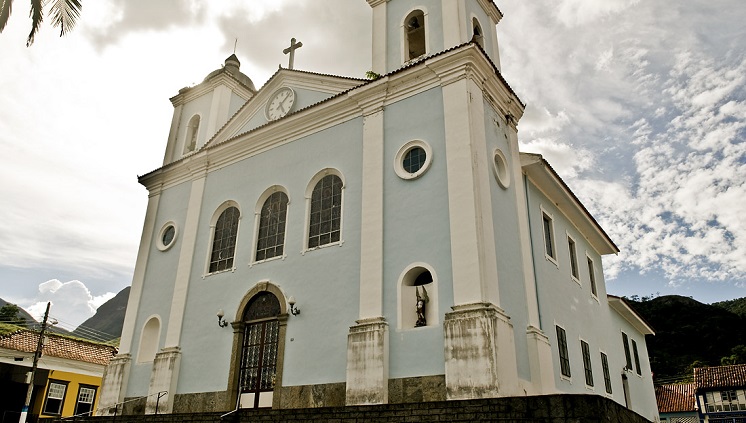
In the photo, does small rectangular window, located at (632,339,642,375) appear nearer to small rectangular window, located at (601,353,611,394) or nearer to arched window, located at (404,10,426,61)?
small rectangular window, located at (601,353,611,394)

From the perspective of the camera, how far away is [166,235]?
16.9 m

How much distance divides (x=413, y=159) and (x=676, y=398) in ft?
128

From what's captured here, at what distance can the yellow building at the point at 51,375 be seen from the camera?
2091 centimetres

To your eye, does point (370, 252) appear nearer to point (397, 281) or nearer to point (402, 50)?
point (397, 281)

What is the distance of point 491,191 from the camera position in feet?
38.0

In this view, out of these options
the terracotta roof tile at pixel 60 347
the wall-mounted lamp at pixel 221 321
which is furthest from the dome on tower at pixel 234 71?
the terracotta roof tile at pixel 60 347

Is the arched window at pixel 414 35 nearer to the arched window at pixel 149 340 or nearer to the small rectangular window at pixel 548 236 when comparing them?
the small rectangular window at pixel 548 236

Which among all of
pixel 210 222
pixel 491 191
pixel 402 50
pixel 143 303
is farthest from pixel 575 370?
pixel 143 303

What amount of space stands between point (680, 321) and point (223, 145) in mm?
51796

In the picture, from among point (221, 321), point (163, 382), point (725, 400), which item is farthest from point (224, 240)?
point (725, 400)

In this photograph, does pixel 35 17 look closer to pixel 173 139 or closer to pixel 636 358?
pixel 173 139

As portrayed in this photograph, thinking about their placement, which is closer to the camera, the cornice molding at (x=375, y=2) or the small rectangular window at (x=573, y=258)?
the cornice molding at (x=375, y=2)

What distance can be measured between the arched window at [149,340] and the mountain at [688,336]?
148ft

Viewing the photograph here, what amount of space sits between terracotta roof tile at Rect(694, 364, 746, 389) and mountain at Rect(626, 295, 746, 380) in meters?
9.88
